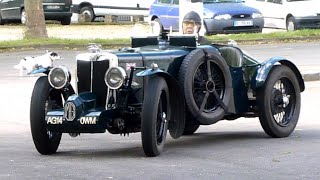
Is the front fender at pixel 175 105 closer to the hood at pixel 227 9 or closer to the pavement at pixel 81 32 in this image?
the pavement at pixel 81 32

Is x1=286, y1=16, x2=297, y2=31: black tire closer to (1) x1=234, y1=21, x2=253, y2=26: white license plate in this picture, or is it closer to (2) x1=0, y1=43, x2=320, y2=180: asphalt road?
(1) x1=234, y1=21, x2=253, y2=26: white license plate

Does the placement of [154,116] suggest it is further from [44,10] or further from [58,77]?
[44,10]

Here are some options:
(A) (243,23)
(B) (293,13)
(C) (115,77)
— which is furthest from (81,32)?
(C) (115,77)

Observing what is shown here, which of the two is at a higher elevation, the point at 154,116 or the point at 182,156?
the point at 154,116

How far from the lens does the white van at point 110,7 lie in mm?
36156

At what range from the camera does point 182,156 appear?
8.73 m

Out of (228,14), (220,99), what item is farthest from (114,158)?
(228,14)

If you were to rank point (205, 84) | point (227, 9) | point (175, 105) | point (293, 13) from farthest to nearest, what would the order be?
point (293, 13) → point (227, 9) → point (205, 84) → point (175, 105)

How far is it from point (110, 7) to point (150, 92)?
92.3ft

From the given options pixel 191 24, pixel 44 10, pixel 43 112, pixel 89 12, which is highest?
pixel 191 24

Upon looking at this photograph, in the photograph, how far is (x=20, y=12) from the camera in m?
35.1

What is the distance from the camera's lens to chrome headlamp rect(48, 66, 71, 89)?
344 inches

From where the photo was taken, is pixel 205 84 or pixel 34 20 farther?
pixel 34 20

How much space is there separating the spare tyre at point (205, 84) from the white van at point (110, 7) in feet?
87.8
